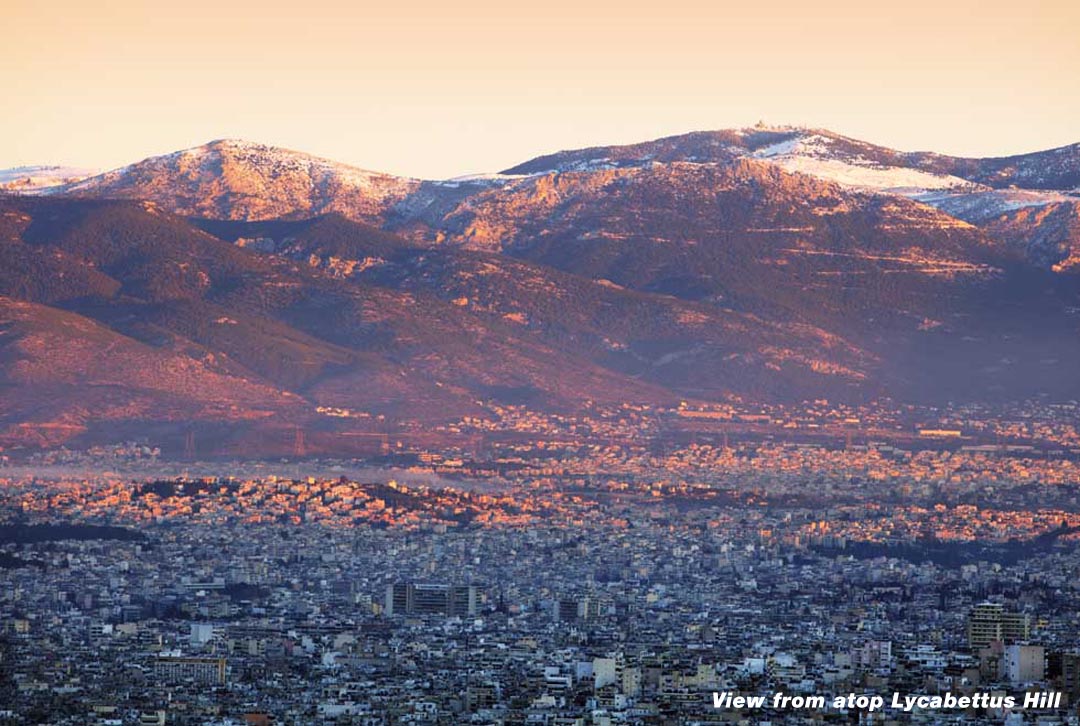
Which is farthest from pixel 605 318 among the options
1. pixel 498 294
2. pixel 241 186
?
pixel 241 186

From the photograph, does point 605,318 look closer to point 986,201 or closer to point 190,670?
point 986,201

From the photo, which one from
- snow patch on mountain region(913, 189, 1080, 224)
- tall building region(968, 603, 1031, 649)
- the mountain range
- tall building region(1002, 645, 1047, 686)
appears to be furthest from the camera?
snow patch on mountain region(913, 189, 1080, 224)

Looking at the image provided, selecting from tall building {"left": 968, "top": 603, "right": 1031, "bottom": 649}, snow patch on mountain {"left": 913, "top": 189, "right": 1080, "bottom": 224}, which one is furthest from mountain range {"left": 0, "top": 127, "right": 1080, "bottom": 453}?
tall building {"left": 968, "top": 603, "right": 1031, "bottom": 649}

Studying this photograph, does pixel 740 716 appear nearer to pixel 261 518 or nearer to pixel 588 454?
pixel 261 518

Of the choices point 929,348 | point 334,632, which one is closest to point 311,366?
point 929,348

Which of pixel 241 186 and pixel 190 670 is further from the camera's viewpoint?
pixel 241 186

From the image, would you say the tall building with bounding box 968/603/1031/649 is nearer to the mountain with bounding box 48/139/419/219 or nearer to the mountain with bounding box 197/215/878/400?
the mountain with bounding box 197/215/878/400

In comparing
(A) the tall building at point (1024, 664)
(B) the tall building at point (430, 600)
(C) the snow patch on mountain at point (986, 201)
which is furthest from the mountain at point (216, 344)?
(A) the tall building at point (1024, 664)
